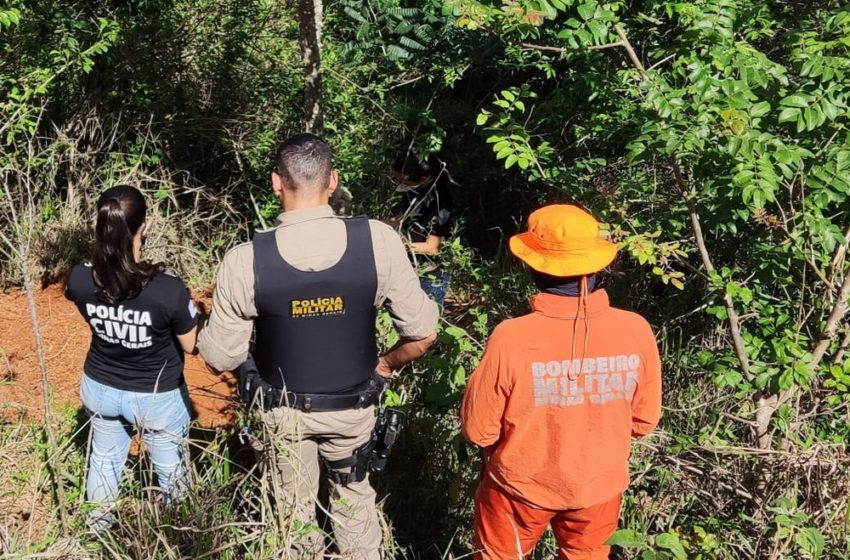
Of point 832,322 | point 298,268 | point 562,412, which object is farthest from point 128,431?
point 832,322

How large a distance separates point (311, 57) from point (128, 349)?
1.76m

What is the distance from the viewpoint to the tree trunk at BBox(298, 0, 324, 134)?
3629mm

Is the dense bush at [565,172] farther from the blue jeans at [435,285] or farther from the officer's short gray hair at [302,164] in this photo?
the officer's short gray hair at [302,164]

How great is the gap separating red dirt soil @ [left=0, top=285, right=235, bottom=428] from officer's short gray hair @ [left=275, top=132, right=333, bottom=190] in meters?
1.43

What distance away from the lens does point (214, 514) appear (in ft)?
8.46

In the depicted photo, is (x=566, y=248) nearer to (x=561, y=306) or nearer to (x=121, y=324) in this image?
(x=561, y=306)

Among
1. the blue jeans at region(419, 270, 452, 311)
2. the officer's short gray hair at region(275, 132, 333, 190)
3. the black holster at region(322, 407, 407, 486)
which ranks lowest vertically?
the blue jeans at region(419, 270, 452, 311)

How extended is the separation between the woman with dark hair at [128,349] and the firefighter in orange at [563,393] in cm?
112

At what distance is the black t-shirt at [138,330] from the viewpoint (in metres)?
2.56

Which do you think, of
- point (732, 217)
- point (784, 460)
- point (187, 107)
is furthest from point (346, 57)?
point (784, 460)

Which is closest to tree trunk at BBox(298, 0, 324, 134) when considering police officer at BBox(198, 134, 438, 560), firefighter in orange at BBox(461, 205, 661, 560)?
police officer at BBox(198, 134, 438, 560)

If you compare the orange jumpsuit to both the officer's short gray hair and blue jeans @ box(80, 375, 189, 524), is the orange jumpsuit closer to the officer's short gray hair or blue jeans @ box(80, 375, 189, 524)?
the officer's short gray hair

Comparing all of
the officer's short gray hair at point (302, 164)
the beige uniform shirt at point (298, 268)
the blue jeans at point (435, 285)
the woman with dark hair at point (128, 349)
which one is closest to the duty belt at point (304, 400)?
the beige uniform shirt at point (298, 268)

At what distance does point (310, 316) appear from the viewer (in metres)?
2.42
